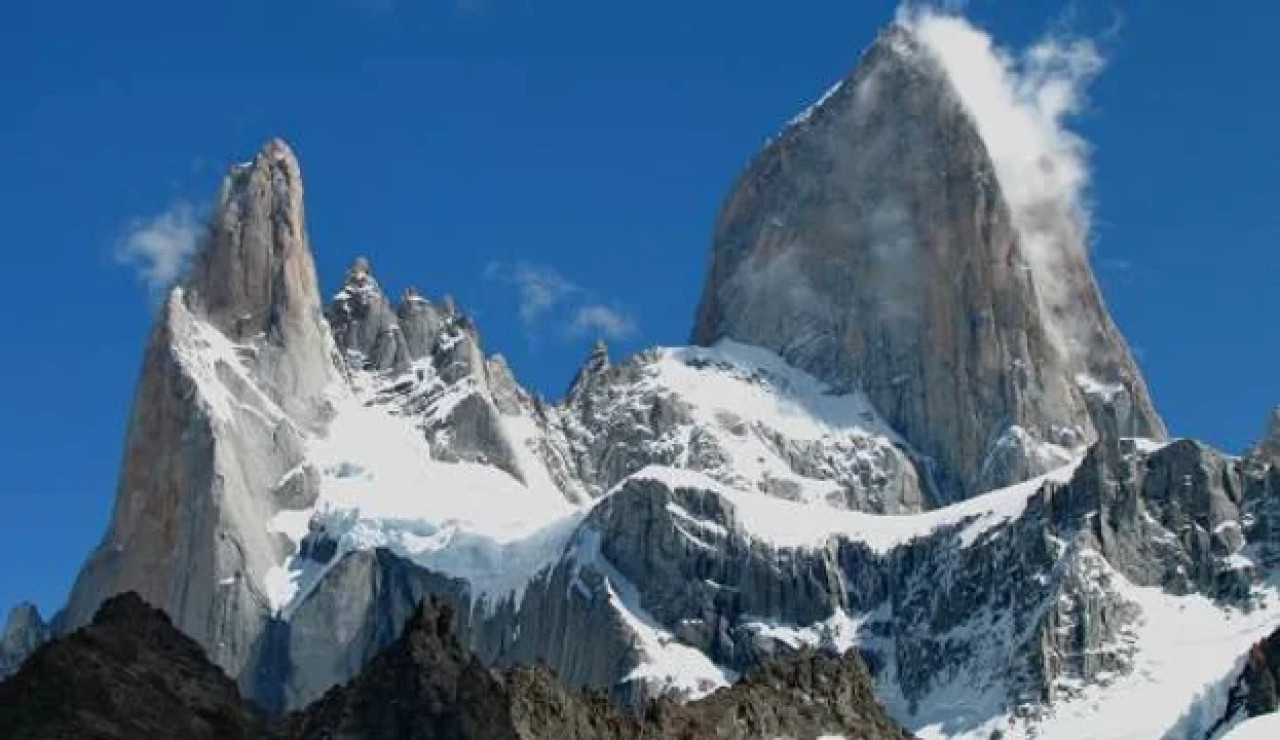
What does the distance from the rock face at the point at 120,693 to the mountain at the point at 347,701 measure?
67 millimetres

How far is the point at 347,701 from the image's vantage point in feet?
415

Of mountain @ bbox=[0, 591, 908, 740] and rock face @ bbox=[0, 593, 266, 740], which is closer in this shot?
rock face @ bbox=[0, 593, 266, 740]

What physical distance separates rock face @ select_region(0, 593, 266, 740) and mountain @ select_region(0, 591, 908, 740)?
0.07m

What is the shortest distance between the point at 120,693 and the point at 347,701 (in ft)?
62.6

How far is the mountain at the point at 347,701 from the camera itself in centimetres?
10594

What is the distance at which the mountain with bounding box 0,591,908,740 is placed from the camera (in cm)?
10594

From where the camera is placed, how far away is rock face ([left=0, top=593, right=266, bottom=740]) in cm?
10406

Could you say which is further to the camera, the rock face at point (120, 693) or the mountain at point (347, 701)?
the mountain at point (347, 701)

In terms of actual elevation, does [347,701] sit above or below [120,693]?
above

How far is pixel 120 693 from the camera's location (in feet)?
355

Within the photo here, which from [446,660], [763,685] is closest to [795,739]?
[763,685]

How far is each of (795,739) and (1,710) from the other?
73453mm

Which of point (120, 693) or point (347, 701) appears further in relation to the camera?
point (347, 701)

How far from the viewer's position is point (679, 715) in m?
164
